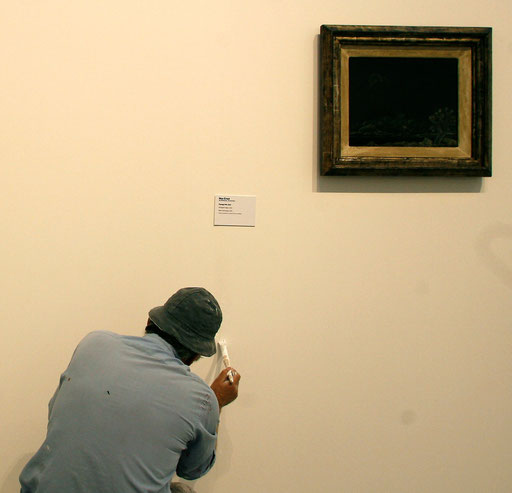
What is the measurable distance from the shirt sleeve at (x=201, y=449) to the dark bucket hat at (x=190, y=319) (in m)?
0.13

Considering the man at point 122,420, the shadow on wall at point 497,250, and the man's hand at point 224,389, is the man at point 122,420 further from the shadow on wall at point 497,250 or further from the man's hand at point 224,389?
the shadow on wall at point 497,250

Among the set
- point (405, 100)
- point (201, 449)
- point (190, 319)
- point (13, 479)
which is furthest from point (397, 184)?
point (13, 479)

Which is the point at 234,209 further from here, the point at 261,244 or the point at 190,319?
the point at 190,319

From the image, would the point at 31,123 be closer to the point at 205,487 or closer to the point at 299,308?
the point at 299,308

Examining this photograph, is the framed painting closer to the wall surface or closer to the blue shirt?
the wall surface

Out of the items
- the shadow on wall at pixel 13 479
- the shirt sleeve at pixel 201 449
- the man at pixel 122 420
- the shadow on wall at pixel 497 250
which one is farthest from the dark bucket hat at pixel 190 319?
the shadow on wall at pixel 497 250

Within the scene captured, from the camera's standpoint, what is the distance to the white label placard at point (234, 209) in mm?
1285

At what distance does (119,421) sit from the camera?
33.5 inches

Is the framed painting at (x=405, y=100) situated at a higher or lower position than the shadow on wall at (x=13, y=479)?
higher

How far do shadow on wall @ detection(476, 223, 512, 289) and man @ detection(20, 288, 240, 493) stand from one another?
90cm

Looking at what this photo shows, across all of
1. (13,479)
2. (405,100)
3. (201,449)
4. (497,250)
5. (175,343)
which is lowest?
(13,479)

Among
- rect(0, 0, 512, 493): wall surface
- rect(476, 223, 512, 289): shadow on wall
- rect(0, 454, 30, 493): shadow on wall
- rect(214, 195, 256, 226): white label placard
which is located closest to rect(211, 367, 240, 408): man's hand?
rect(0, 0, 512, 493): wall surface

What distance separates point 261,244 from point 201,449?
568 mm

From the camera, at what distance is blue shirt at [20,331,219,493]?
0.85 m
